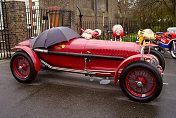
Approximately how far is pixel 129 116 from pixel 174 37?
603 centimetres

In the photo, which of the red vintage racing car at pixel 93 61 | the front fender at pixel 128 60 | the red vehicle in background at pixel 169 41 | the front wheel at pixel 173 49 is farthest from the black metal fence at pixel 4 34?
the front wheel at pixel 173 49

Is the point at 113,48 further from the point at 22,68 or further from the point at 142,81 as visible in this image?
the point at 22,68

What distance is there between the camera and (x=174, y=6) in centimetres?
1191

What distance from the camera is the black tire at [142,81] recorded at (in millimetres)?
3361

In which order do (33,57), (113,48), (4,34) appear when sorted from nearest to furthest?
(113,48)
(33,57)
(4,34)

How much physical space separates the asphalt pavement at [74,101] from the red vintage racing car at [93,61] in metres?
0.27

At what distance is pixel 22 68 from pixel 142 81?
302cm

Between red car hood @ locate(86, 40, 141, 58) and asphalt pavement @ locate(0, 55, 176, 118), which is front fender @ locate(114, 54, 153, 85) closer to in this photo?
red car hood @ locate(86, 40, 141, 58)

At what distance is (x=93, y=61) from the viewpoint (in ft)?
13.8

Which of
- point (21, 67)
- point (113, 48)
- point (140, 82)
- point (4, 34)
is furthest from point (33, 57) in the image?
point (4, 34)

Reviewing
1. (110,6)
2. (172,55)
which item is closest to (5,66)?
(172,55)

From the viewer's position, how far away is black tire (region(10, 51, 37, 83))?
4550mm

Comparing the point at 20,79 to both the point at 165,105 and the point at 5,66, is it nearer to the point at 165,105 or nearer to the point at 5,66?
the point at 5,66

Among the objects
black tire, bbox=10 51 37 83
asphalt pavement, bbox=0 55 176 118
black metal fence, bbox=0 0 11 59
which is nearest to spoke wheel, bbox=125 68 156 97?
asphalt pavement, bbox=0 55 176 118
